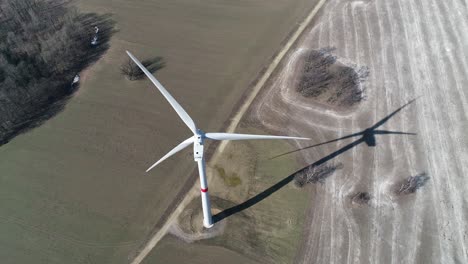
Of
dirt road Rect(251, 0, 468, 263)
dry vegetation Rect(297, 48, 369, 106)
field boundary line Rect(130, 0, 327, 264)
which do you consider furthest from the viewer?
dry vegetation Rect(297, 48, 369, 106)

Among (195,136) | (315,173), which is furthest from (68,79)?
(315,173)

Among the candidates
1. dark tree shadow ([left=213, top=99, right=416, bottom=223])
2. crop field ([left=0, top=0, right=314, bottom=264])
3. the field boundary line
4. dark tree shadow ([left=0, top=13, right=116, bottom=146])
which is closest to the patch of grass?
the field boundary line

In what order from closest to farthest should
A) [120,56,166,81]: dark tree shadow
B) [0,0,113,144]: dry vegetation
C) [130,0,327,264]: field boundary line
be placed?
[130,0,327,264]: field boundary line, [0,0,113,144]: dry vegetation, [120,56,166,81]: dark tree shadow

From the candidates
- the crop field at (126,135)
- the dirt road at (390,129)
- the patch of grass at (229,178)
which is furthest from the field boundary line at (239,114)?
the patch of grass at (229,178)

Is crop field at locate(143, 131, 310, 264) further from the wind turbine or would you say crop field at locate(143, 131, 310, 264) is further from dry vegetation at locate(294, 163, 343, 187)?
the wind turbine

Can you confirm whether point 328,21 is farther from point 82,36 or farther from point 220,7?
point 82,36
